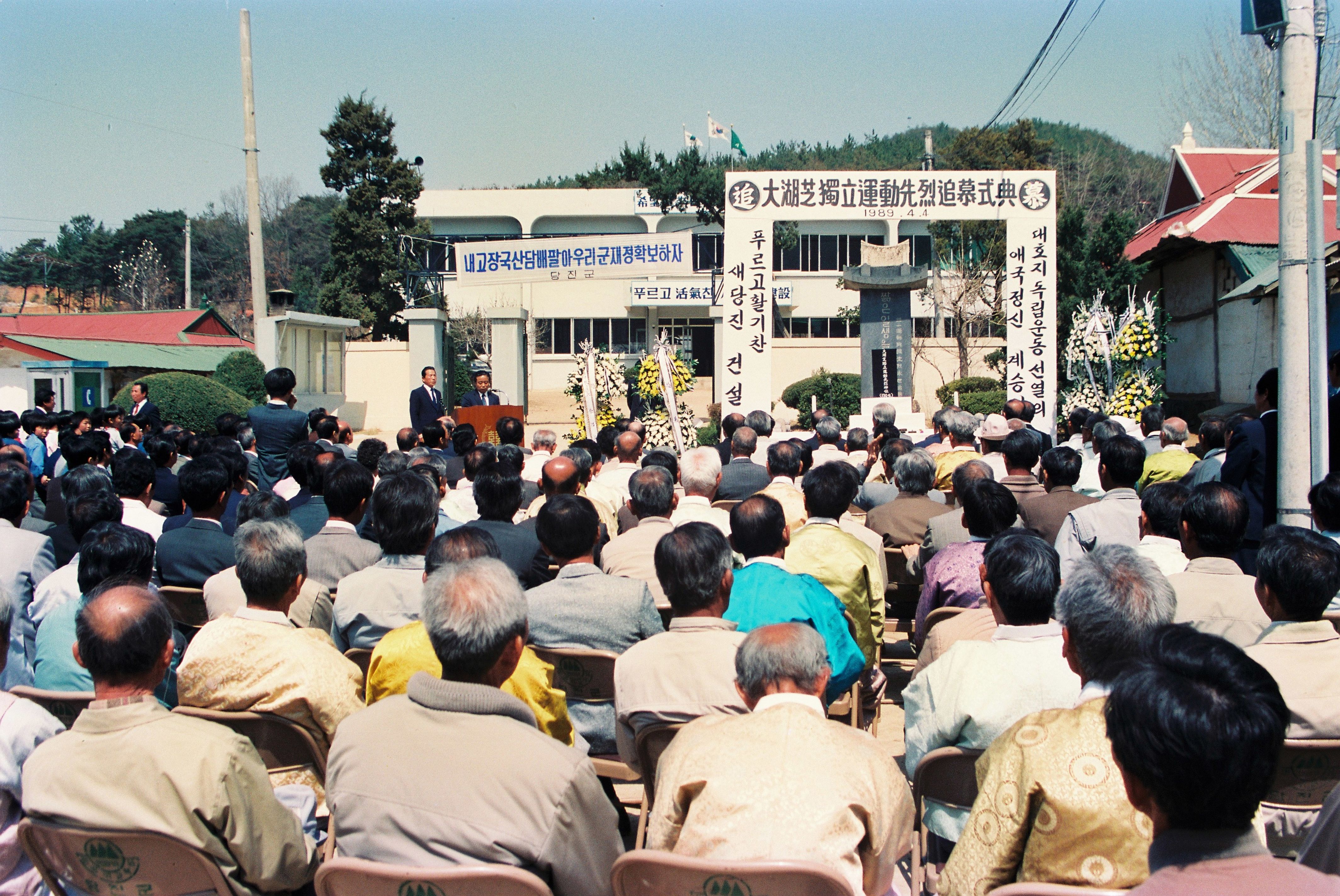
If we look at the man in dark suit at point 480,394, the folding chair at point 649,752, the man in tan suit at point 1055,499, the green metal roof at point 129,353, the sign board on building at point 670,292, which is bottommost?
the folding chair at point 649,752

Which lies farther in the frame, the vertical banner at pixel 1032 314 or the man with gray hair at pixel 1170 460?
the vertical banner at pixel 1032 314

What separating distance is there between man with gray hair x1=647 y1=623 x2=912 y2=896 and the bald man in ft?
2.86

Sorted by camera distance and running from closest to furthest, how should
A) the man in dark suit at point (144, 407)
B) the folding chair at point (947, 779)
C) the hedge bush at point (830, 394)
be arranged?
the folding chair at point (947, 779) < the man in dark suit at point (144, 407) < the hedge bush at point (830, 394)

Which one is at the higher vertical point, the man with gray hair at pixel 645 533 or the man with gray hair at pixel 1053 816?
the man with gray hair at pixel 645 533

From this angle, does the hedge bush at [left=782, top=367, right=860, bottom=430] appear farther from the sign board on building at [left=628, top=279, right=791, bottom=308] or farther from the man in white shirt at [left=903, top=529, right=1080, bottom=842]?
the man in white shirt at [left=903, top=529, right=1080, bottom=842]

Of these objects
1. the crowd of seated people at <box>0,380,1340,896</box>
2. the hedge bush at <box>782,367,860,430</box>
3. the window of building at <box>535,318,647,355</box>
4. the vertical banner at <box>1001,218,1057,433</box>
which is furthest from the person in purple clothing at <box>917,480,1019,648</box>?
the window of building at <box>535,318,647,355</box>

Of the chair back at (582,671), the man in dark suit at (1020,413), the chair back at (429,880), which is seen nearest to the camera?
the chair back at (429,880)

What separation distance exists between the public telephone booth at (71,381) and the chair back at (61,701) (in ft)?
46.0

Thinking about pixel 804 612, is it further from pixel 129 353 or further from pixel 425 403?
pixel 129 353

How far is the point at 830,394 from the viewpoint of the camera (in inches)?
869

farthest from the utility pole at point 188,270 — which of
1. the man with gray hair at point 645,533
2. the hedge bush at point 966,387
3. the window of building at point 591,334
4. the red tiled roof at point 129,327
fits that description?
the man with gray hair at point 645,533

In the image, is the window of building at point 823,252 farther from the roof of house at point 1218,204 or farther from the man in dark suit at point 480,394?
the man in dark suit at point 480,394

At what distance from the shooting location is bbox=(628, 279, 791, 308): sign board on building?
28.8m

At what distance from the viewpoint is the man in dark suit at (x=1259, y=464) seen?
15.8 feet
